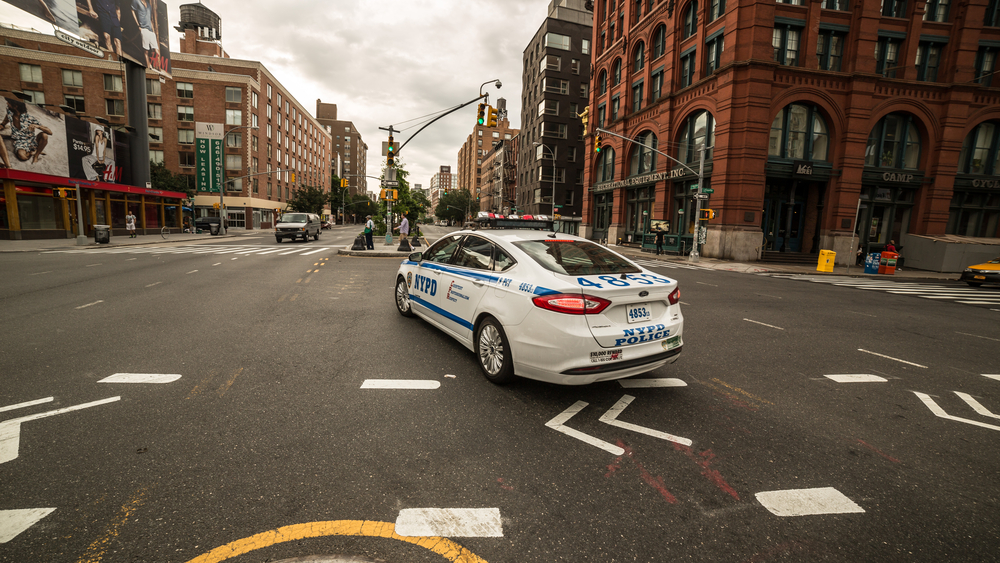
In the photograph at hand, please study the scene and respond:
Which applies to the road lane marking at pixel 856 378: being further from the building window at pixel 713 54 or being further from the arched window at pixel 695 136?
the building window at pixel 713 54

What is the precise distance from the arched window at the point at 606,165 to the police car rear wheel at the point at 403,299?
34.3 metres

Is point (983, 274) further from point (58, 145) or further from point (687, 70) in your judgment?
point (58, 145)

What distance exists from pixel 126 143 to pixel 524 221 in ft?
121

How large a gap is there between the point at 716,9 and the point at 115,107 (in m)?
66.5

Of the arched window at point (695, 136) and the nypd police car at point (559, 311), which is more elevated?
the arched window at point (695, 136)

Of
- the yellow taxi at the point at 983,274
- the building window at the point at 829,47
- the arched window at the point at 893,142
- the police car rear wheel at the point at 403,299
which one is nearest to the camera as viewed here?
the police car rear wheel at the point at 403,299

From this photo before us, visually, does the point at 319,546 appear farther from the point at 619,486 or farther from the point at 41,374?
the point at 41,374

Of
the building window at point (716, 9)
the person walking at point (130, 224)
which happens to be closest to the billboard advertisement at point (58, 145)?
the person walking at point (130, 224)

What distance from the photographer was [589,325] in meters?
3.94

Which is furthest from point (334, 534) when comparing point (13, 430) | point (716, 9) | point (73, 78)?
point (73, 78)

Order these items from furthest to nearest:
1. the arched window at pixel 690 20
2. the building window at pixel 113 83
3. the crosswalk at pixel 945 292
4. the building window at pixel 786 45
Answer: the building window at pixel 113 83, the arched window at pixel 690 20, the building window at pixel 786 45, the crosswalk at pixel 945 292

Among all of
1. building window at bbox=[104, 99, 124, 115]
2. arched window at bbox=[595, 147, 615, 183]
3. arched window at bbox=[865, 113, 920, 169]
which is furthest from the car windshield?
building window at bbox=[104, 99, 124, 115]

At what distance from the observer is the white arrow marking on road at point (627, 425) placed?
3590 mm

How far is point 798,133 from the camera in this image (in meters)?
25.8
